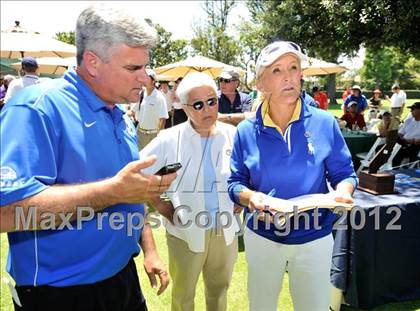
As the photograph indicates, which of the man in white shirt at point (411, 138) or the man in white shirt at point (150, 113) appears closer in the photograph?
the man in white shirt at point (150, 113)

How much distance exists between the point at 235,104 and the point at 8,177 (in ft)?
14.3

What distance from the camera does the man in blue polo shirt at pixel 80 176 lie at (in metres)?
1.24

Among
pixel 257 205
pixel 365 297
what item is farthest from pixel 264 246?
pixel 365 297

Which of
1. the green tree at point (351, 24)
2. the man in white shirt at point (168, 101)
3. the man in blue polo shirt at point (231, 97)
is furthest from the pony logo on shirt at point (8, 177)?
the man in white shirt at point (168, 101)

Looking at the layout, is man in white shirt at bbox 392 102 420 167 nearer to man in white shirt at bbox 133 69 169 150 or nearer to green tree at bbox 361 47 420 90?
man in white shirt at bbox 133 69 169 150

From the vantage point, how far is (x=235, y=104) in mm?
5387

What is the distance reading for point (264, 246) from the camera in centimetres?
214

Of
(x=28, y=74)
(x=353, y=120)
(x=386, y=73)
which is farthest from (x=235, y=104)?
(x=386, y=73)

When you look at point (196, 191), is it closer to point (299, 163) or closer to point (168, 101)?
point (299, 163)

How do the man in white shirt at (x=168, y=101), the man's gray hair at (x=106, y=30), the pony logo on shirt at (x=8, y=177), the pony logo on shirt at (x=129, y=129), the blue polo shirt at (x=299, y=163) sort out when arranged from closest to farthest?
the pony logo on shirt at (x=8, y=177) → the man's gray hair at (x=106, y=30) → the pony logo on shirt at (x=129, y=129) → the blue polo shirt at (x=299, y=163) → the man in white shirt at (x=168, y=101)

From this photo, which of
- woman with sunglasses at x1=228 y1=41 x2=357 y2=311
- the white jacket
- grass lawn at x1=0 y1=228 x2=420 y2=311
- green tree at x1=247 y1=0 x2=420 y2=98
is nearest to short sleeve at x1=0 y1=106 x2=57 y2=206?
woman with sunglasses at x1=228 y1=41 x2=357 y2=311

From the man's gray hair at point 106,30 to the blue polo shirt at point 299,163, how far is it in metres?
0.90

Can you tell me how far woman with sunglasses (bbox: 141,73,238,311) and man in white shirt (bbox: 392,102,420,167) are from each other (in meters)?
5.79

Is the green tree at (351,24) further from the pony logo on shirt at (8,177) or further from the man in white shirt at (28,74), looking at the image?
the pony logo on shirt at (8,177)
